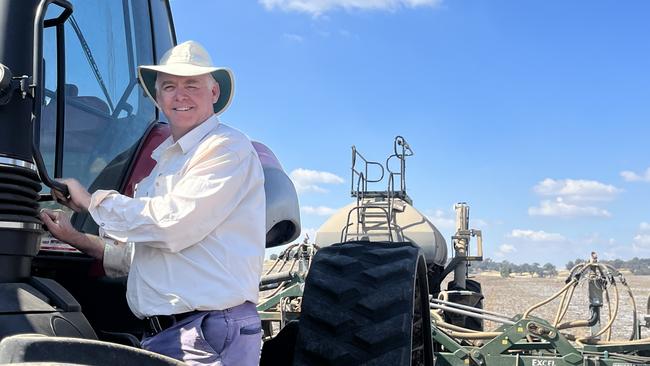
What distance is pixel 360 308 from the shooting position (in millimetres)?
3006

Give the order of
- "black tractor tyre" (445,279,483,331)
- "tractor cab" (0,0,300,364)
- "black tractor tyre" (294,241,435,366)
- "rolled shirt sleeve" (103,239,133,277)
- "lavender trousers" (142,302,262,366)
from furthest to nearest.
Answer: "black tractor tyre" (445,279,483,331), "black tractor tyre" (294,241,435,366), "rolled shirt sleeve" (103,239,133,277), "lavender trousers" (142,302,262,366), "tractor cab" (0,0,300,364)

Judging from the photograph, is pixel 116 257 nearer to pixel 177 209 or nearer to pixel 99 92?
pixel 177 209

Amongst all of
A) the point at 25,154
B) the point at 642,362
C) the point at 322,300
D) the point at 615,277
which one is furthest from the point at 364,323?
the point at 615,277

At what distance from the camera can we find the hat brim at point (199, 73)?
2.45 meters

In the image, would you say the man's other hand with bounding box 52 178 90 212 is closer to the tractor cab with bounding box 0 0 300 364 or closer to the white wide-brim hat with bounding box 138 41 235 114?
the tractor cab with bounding box 0 0 300 364

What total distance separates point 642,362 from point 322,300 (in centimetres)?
532

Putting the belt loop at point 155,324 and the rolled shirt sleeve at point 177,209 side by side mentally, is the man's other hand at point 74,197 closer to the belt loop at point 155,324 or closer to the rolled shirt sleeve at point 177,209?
the rolled shirt sleeve at point 177,209

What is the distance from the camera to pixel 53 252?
8.61 feet

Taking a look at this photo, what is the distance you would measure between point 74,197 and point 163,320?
0.48 meters

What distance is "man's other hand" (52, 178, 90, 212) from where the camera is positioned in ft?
7.59

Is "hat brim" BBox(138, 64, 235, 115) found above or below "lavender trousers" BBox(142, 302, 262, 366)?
above

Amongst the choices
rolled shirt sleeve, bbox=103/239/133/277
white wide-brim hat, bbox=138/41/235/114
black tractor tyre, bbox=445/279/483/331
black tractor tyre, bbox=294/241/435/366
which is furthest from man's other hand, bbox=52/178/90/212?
black tractor tyre, bbox=445/279/483/331

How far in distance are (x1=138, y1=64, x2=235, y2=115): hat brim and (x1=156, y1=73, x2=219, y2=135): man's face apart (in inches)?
2.1

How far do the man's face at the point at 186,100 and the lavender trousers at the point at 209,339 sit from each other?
0.65 metres
